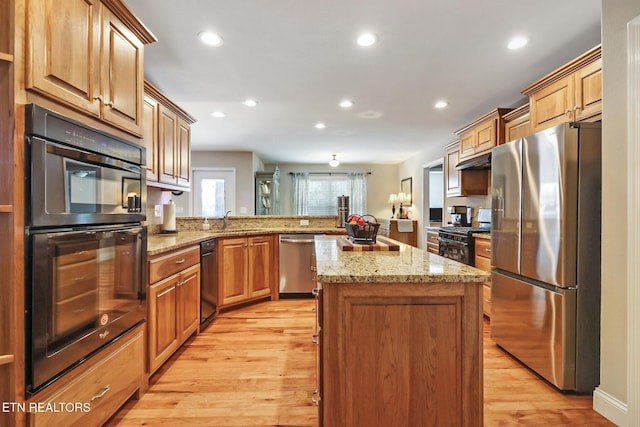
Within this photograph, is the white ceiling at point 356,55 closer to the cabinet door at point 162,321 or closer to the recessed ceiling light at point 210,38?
the recessed ceiling light at point 210,38

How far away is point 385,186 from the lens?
8.42 metres

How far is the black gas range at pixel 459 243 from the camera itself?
3299mm

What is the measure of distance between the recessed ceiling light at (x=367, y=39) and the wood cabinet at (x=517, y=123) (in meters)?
1.63

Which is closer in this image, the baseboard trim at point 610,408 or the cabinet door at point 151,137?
the baseboard trim at point 610,408

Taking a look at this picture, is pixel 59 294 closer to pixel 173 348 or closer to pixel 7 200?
pixel 7 200

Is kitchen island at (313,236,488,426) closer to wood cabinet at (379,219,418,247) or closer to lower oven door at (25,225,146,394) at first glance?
lower oven door at (25,225,146,394)

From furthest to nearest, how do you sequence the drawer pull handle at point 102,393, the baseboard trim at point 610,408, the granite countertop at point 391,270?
1. the baseboard trim at point 610,408
2. the drawer pull handle at point 102,393
3. the granite countertop at point 391,270

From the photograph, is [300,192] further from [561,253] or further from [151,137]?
[561,253]

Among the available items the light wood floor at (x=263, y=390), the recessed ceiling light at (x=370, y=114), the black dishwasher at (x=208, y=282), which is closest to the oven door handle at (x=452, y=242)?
the light wood floor at (x=263, y=390)

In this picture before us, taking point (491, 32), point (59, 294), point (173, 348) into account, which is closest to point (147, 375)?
point (173, 348)

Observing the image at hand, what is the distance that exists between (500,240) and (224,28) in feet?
8.54

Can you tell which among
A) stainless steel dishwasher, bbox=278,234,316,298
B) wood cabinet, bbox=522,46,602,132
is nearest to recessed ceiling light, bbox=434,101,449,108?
wood cabinet, bbox=522,46,602,132

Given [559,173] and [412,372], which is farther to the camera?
[559,173]

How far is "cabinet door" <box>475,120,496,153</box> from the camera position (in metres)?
3.43
